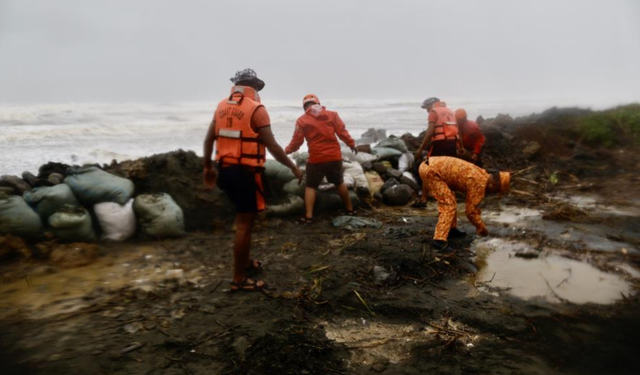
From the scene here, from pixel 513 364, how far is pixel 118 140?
12.3m

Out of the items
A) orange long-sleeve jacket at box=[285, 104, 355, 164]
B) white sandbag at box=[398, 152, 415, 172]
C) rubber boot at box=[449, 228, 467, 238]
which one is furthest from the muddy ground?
white sandbag at box=[398, 152, 415, 172]

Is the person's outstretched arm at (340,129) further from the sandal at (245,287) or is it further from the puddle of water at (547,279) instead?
the sandal at (245,287)

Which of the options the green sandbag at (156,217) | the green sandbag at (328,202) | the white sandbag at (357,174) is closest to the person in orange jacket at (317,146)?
the green sandbag at (328,202)

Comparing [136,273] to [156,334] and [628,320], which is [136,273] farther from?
[628,320]

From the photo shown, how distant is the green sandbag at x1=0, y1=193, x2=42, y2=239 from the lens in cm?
360

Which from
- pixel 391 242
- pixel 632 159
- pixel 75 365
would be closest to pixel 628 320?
pixel 391 242

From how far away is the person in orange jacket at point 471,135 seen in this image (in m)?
6.15

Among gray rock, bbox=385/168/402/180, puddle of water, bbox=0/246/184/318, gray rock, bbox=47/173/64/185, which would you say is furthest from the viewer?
gray rock, bbox=385/168/402/180

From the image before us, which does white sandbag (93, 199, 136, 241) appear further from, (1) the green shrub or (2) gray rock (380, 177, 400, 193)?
(1) the green shrub

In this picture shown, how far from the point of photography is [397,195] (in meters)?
6.01

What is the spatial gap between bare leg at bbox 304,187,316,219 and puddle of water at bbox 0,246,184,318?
1.87 m

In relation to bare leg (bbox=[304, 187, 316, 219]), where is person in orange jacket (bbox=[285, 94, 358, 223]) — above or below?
above

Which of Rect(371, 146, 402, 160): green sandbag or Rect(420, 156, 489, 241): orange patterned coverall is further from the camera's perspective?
Rect(371, 146, 402, 160): green sandbag

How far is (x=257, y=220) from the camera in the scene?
4934mm
